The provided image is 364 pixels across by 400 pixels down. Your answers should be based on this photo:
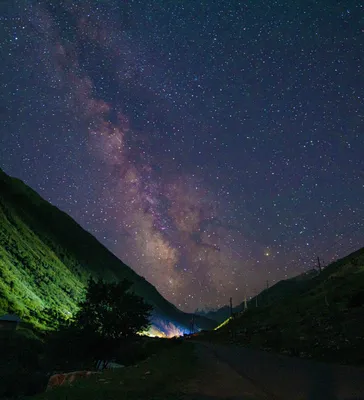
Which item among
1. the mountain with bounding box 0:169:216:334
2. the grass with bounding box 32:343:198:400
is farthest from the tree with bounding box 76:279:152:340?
the grass with bounding box 32:343:198:400

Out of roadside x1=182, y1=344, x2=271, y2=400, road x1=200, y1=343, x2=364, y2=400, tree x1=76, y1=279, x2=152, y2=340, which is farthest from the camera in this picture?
tree x1=76, y1=279, x2=152, y2=340

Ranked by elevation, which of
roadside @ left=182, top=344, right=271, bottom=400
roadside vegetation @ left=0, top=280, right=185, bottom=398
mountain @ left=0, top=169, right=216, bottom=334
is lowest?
roadside vegetation @ left=0, top=280, right=185, bottom=398

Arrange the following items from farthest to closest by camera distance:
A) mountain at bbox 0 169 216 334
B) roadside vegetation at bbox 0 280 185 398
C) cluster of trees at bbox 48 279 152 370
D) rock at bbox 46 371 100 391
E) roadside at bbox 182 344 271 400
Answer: mountain at bbox 0 169 216 334 → cluster of trees at bbox 48 279 152 370 → roadside vegetation at bbox 0 280 185 398 → rock at bbox 46 371 100 391 → roadside at bbox 182 344 271 400

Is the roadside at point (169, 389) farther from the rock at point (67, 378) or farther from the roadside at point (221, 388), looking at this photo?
the rock at point (67, 378)

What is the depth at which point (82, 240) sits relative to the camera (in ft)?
489

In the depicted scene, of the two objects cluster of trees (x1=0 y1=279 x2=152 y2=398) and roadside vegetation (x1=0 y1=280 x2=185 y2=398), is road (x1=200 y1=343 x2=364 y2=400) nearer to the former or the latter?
roadside vegetation (x1=0 y1=280 x2=185 y2=398)

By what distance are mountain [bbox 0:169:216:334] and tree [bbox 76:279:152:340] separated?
64.3ft

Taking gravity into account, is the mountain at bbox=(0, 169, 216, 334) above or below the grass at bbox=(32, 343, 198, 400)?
above

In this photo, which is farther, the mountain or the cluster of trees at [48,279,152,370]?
the mountain

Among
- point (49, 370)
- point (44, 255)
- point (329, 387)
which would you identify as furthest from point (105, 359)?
point (44, 255)

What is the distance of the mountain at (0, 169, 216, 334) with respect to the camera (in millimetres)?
52875

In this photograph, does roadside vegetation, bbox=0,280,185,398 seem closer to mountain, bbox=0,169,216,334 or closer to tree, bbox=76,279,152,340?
tree, bbox=76,279,152,340

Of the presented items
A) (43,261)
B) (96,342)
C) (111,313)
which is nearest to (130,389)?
(96,342)

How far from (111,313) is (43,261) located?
64680 millimetres
